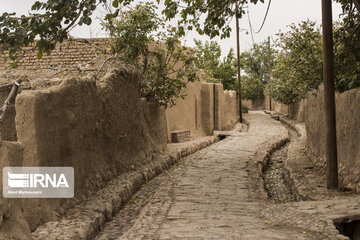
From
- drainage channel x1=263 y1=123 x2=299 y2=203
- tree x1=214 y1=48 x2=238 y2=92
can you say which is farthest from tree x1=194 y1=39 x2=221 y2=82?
drainage channel x1=263 y1=123 x2=299 y2=203

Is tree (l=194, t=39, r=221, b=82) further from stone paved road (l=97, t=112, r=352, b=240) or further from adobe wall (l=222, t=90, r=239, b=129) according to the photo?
stone paved road (l=97, t=112, r=352, b=240)

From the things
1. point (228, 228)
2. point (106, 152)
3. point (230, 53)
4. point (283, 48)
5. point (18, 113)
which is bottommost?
point (228, 228)

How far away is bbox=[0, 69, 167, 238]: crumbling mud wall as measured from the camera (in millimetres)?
5301

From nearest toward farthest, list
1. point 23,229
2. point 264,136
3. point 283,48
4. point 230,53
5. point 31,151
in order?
point 23,229 → point 31,151 → point 283,48 → point 264,136 → point 230,53

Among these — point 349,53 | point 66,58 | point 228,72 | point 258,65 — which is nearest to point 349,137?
point 349,53

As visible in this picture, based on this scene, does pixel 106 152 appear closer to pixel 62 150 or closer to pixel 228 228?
pixel 62 150

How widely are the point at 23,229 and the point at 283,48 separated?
1221cm

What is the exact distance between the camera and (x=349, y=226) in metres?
5.00

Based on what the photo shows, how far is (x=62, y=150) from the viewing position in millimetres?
5973

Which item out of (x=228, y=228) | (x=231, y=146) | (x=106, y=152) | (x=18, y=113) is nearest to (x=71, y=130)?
(x=18, y=113)

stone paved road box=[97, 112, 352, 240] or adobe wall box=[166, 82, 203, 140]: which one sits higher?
adobe wall box=[166, 82, 203, 140]

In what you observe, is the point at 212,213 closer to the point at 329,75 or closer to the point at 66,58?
the point at 329,75

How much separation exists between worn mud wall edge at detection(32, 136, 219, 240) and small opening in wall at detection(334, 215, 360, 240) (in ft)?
9.06

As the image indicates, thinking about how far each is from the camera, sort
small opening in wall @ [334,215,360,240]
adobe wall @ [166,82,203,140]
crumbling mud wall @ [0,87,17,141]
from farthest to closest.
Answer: adobe wall @ [166,82,203,140]
crumbling mud wall @ [0,87,17,141]
small opening in wall @ [334,215,360,240]
